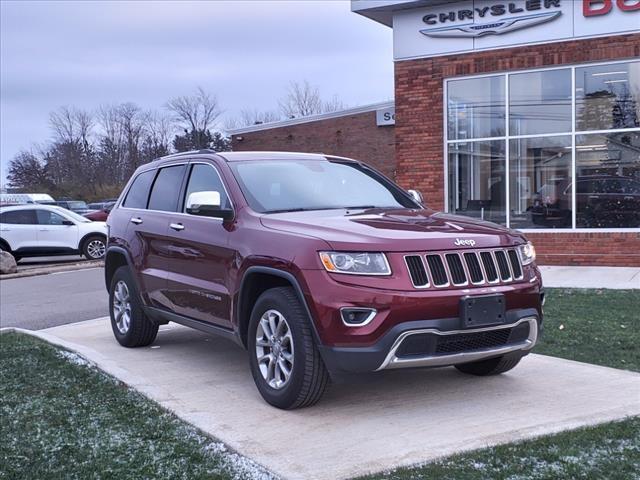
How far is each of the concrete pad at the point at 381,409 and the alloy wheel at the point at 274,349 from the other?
0.23 metres

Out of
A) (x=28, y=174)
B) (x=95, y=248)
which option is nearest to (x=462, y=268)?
(x=95, y=248)

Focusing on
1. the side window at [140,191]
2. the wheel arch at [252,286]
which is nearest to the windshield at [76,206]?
the side window at [140,191]

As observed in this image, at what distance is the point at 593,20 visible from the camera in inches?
525

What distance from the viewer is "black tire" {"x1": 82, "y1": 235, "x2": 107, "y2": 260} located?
67.5 feet

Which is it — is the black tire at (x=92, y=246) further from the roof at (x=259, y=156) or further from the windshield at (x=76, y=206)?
the windshield at (x=76, y=206)

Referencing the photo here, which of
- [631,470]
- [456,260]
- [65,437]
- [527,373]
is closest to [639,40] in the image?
[527,373]

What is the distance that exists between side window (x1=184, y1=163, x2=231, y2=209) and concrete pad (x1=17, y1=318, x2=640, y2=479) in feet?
4.82

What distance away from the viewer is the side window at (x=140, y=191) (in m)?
7.41

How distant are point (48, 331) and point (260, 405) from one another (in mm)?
4644

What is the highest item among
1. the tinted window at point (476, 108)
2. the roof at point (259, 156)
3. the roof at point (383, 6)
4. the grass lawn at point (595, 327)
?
the roof at point (383, 6)

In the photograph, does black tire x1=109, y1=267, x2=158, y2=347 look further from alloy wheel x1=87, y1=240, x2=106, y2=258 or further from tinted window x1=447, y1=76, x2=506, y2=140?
→ alloy wheel x1=87, y1=240, x2=106, y2=258

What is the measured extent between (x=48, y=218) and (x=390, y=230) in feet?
57.3

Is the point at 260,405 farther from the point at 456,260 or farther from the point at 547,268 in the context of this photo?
the point at 547,268

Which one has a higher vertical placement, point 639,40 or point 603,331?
point 639,40
